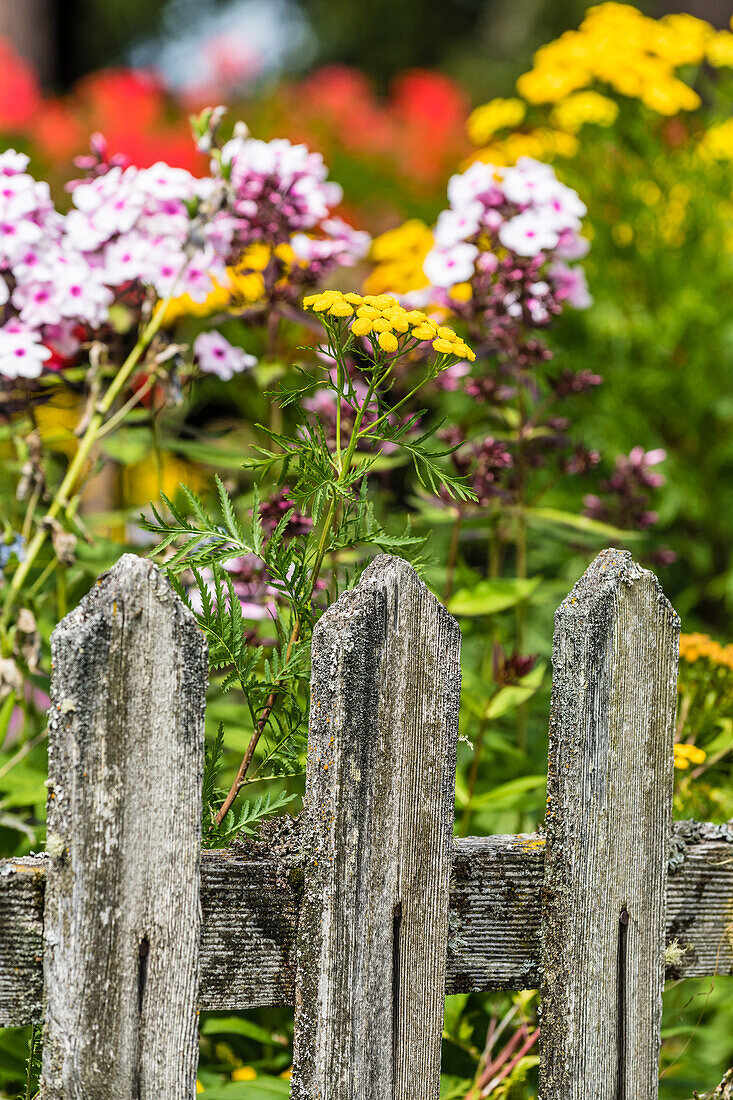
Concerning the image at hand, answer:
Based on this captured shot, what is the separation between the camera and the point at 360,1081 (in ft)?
4.01

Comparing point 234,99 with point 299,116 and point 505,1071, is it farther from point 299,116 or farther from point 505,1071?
point 505,1071

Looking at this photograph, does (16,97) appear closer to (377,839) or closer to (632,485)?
(632,485)

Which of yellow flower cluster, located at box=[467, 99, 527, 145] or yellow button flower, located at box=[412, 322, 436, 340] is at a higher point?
yellow flower cluster, located at box=[467, 99, 527, 145]

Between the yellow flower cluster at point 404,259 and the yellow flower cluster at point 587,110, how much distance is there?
0.56 metres

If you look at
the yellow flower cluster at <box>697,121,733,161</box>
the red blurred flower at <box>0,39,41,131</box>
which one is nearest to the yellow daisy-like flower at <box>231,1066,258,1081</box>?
the yellow flower cluster at <box>697,121,733,161</box>

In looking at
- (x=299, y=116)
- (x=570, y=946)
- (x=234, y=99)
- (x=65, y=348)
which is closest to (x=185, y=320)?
(x=65, y=348)

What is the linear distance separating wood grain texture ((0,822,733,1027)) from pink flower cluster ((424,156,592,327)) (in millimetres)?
1141

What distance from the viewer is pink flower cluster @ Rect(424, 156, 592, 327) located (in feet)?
6.88

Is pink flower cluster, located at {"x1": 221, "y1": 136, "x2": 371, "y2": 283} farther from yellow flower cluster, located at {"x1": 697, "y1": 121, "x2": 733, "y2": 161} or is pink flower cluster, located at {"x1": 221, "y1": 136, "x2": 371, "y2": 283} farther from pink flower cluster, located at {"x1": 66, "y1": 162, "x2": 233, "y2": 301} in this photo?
yellow flower cluster, located at {"x1": 697, "y1": 121, "x2": 733, "y2": 161}

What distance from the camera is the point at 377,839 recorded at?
121 centimetres

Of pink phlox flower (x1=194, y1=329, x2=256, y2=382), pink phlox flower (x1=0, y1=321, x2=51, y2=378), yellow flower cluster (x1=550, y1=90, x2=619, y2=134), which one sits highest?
yellow flower cluster (x1=550, y1=90, x2=619, y2=134)

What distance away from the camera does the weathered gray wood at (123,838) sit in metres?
1.08

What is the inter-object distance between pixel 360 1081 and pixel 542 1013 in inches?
10.3

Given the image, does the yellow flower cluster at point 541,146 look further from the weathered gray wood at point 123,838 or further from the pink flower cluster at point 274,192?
the weathered gray wood at point 123,838
